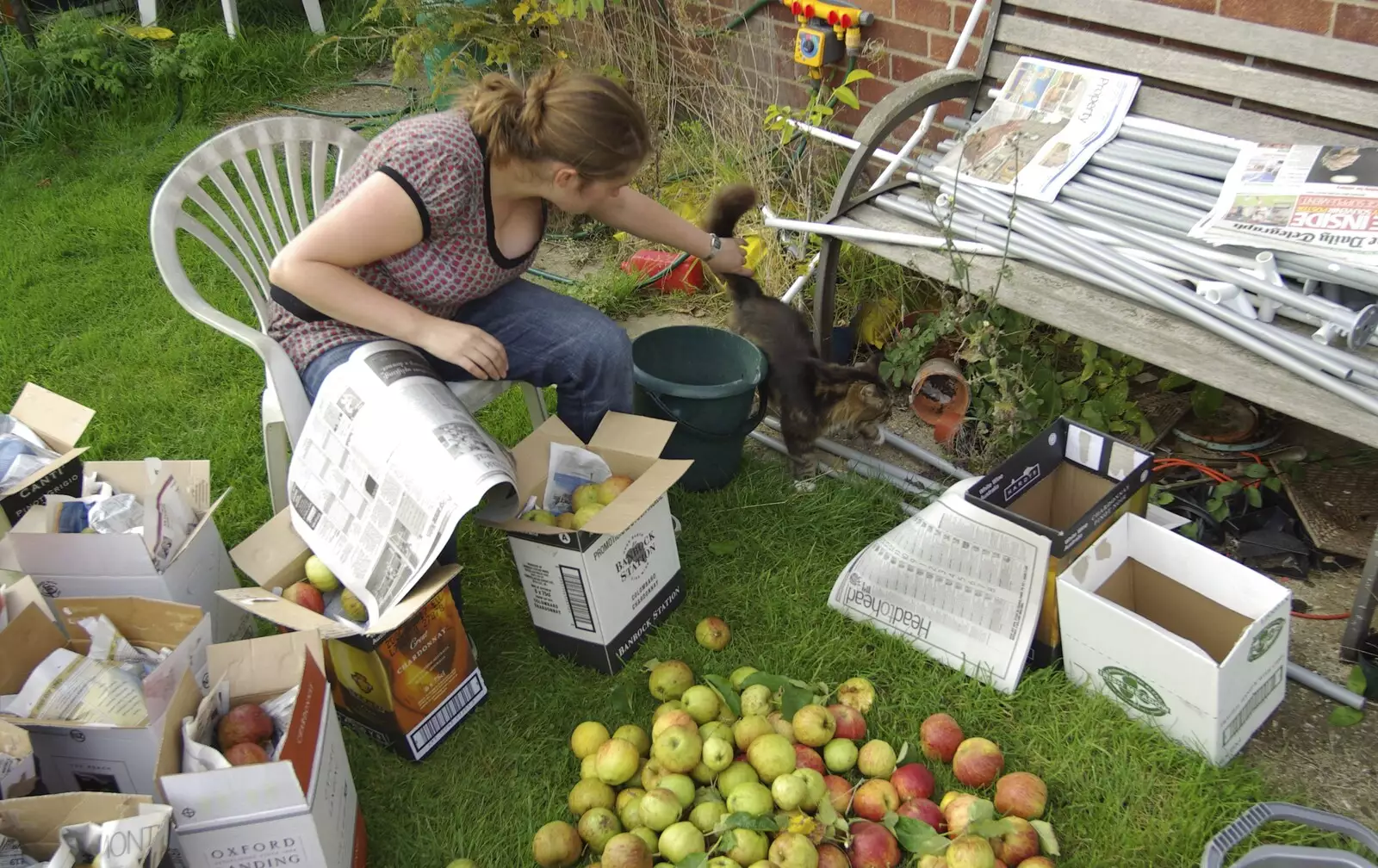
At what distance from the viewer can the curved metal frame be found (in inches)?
120

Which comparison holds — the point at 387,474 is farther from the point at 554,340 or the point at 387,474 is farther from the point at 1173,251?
the point at 1173,251

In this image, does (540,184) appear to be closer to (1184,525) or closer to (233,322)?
(233,322)

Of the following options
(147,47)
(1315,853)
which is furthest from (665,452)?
(147,47)

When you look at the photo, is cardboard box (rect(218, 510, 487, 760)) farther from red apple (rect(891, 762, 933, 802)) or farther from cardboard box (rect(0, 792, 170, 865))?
red apple (rect(891, 762, 933, 802))

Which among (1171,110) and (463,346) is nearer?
(463,346)

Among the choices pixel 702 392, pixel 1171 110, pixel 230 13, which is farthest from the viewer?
pixel 230 13

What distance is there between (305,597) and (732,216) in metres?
1.68

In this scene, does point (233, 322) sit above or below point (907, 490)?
above

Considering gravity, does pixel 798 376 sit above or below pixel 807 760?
above

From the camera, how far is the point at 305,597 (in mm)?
2270

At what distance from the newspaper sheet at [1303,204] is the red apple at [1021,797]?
1.38 m

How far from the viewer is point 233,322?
8.23ft

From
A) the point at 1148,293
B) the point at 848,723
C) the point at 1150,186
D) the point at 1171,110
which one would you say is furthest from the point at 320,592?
the point at 1171,110

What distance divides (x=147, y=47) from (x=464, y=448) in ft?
18.3
